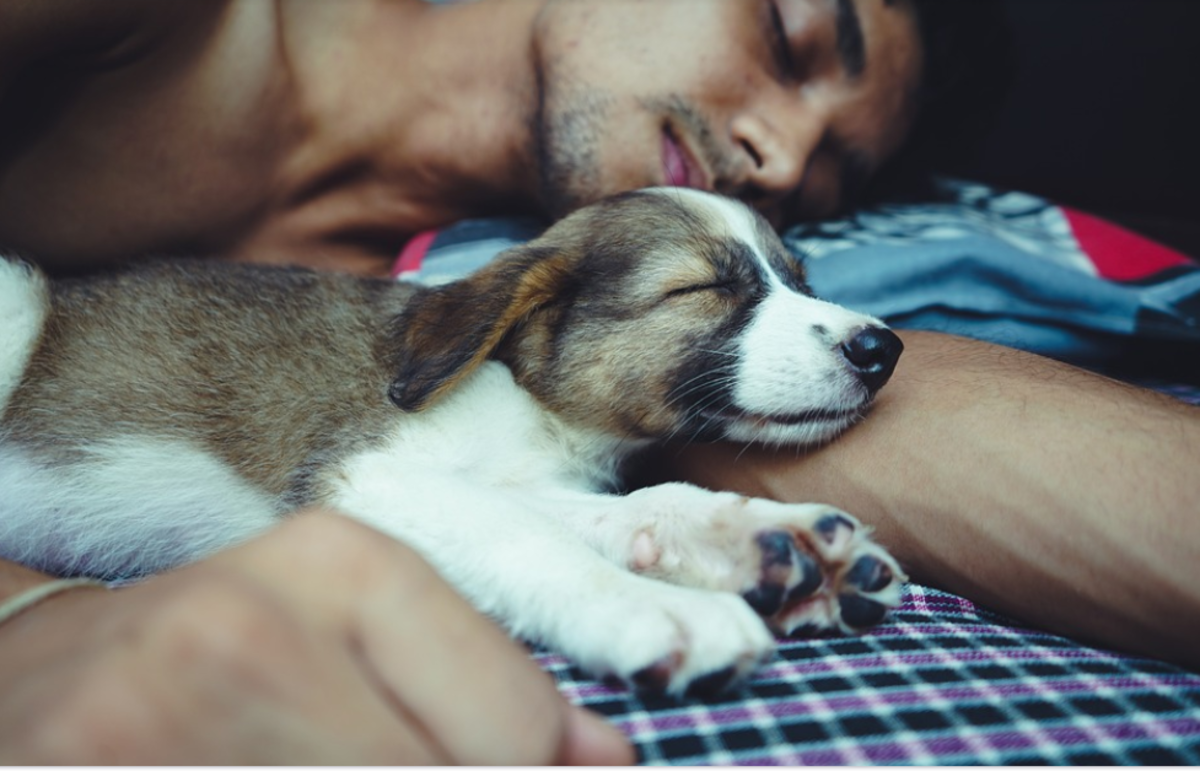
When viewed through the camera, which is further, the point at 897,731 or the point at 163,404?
the point at 163,404

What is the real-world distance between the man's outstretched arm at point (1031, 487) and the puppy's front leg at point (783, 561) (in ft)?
0.87

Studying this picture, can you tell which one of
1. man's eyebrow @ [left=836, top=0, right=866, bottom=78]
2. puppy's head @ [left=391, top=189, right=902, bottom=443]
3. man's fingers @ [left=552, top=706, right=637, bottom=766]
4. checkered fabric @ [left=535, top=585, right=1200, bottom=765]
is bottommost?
checkered fabric @ [left=535, top=585, right=1200, bottom=765]

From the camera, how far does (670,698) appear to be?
4.33ft

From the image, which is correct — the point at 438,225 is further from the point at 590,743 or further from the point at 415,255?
the point at 590,743

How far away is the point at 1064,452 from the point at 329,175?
288cm

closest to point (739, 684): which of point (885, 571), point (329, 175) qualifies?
point (885, 571)

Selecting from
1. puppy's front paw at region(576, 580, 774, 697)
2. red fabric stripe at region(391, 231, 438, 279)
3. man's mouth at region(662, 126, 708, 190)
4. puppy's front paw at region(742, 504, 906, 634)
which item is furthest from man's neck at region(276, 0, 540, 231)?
puppy's front paw at region(576, 580, 774, 697)

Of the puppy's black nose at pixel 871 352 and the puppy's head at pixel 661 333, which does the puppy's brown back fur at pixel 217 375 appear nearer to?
the puppy's head at pixel 661 333

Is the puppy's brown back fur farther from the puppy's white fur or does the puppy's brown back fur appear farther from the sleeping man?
the sleeping man

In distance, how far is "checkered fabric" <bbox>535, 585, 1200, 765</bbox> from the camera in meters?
1.20

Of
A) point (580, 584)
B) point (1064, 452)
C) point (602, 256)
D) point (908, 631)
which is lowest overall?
point (908, 631)

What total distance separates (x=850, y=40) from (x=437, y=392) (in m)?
2.27

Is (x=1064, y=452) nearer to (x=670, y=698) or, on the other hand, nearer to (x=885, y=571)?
(x=885, y=571)

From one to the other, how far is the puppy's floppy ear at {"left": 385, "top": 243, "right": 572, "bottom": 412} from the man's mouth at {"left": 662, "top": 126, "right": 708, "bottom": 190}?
98cm
